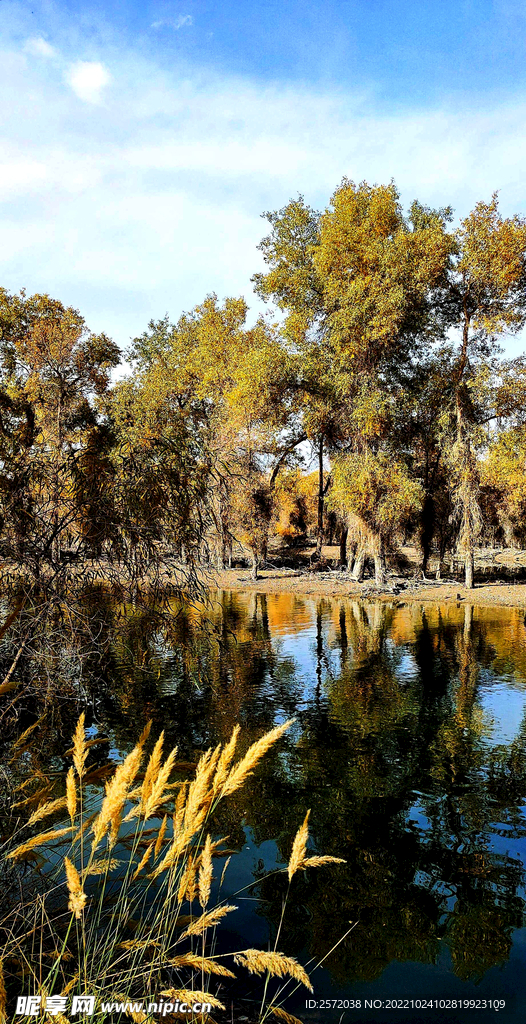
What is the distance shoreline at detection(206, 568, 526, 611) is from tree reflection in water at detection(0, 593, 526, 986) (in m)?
8.40

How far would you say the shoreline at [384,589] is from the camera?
→ 25.5 meters

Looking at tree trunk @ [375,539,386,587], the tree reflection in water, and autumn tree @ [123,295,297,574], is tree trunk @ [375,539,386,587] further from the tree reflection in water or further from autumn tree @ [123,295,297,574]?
the tree reflection in water

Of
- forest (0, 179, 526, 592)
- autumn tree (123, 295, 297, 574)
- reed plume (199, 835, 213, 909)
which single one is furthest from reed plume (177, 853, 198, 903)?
autumn tree (123, 295, 297, 574)

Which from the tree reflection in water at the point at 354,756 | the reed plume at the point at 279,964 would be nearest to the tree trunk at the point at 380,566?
the tree reflection in water at the point at 354,756

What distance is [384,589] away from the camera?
2742 cm

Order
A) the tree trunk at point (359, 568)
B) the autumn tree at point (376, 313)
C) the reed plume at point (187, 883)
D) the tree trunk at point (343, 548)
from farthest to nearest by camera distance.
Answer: the tree trunk at point (343, 548), the tree trunk at point (359, 568), the autumn tree at point (376, 313), the reed plume at point (187, 883)

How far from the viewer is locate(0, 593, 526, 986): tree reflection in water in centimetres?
529

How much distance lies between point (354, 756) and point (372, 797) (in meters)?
1.36

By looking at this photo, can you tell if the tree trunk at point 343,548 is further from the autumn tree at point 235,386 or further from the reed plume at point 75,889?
the reed plume at point 75,889

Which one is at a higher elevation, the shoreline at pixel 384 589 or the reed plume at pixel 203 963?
the reed plume at pixel 203 963

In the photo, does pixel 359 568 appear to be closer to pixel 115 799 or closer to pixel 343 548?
pixel 343 548

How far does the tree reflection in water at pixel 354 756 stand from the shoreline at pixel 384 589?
27.6ft

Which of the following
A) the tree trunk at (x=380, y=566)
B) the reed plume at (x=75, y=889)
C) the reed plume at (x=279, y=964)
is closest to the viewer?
the reed plume at (x=75, y=889)

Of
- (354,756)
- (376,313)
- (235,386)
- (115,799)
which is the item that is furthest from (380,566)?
(115,799)
